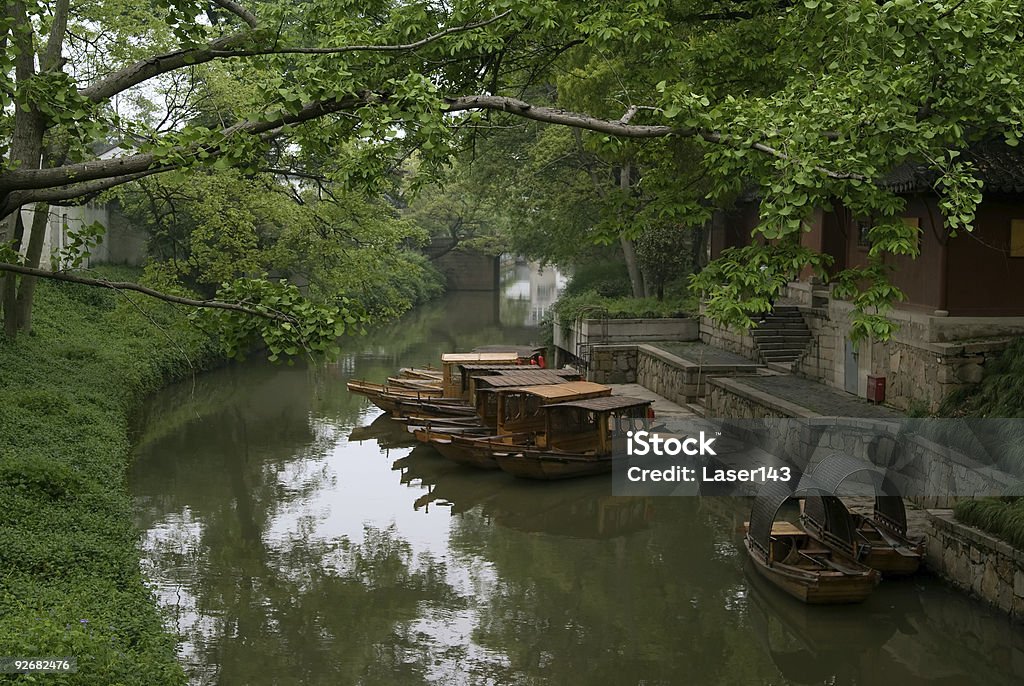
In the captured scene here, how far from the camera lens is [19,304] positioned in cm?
2381

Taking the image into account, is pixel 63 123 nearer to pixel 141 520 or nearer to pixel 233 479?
pixel 141 520

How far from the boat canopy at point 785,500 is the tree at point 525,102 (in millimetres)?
3250

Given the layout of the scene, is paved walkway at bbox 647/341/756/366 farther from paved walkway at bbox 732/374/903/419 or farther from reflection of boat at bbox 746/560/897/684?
reflection of boat at bbox 746/560/897/684

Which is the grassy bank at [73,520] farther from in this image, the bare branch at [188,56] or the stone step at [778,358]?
the stone step at [778,358]

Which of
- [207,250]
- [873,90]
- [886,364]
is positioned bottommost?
[886,364]

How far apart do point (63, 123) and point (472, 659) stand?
22.4ft

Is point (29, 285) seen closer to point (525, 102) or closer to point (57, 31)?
point (57, 31)

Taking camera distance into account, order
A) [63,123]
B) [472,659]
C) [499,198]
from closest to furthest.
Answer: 1. [63,123]
2. [472,659]
3. [499,198]

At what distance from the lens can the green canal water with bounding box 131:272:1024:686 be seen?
12.1 m

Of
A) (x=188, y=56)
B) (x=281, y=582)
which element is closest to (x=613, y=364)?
(x=281, y=582)

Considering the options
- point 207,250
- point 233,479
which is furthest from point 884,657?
point 207,250

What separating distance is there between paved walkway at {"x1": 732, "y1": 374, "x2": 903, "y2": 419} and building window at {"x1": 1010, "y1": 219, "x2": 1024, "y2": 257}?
3483 millimetres

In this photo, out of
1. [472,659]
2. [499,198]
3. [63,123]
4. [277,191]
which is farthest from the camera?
[499,198]

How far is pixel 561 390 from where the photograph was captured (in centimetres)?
2125
